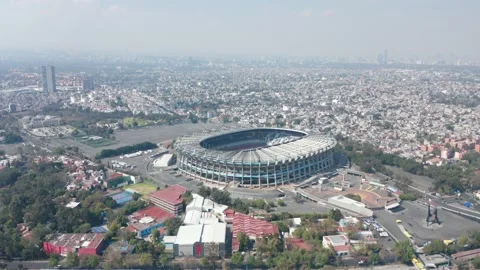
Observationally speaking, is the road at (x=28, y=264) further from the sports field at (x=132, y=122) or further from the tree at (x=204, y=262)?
the sports field at (x=132, y=122)

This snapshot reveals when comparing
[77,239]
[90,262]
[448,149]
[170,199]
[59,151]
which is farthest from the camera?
[59,151]

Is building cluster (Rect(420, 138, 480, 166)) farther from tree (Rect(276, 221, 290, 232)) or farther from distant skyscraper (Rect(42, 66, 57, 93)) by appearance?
distant skyscraper (Rect(42, 66, 57, 93))

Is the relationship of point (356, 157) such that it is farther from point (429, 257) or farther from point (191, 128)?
point (191, 128)

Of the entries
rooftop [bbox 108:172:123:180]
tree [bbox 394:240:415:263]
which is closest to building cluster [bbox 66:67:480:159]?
tree [bbox 394:240:415:263]

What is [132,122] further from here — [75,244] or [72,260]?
[72,260]

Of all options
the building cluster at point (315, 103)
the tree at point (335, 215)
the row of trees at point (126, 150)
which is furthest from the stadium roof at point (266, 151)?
the building cluster at point (315, 103)

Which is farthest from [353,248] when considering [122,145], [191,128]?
[191,128]

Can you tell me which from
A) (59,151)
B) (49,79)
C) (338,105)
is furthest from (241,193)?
(49,79)
